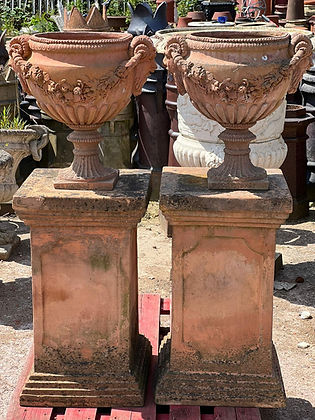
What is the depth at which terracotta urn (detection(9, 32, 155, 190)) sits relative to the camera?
291cm

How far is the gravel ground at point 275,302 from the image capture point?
377cm

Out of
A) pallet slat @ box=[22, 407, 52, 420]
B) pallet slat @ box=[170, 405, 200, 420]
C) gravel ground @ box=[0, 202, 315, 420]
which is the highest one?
pallet slat @ box=[170, 405, 200, 420]

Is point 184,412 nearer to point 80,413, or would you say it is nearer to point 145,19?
point 80,413

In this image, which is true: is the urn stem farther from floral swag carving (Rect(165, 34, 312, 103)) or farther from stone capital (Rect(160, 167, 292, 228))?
floral swag carving (Rect(165, 34, 312, 103))

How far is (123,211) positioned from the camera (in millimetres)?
3008

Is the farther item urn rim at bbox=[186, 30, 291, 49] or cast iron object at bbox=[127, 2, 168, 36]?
cast iron object at bbox=[127, 2, 168, 36]

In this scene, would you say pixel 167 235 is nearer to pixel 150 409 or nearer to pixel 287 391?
pixel 287 391

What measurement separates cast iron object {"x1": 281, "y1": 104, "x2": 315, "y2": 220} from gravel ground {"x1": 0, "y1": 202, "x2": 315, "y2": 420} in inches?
7.8

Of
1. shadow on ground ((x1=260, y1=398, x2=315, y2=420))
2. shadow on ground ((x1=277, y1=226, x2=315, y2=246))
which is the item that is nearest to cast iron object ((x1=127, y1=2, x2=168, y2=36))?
shadow on ground ((x1=277, y1=226, x2=315, y2=246))

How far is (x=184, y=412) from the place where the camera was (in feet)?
10.2

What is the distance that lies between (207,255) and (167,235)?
295 centimetres

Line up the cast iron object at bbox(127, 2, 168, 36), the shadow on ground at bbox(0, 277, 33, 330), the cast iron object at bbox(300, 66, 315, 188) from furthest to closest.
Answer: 1. the cast iron object at bbox(127, 2, 168, 36)
2. the cast iron object at bbox(300, 66, 315, 188)
3. the shadow on ground at bbox(0, 277, 33, 330)

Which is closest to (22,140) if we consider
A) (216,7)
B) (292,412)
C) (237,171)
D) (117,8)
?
(237,171)

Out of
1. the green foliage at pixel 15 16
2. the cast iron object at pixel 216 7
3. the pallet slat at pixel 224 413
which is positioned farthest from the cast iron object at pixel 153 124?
the green foliage at pixel 15 16
